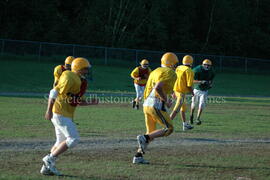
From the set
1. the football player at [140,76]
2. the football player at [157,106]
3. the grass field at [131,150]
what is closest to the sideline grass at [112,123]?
the grass field at [131,150]

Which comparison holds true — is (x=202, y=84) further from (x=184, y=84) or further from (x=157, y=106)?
(x=157, y=106)

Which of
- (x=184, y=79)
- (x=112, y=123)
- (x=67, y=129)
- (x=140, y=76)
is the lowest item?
(x=112, y=123)

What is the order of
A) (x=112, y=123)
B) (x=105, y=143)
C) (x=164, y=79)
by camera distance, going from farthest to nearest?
(x=112, y=123), (x=105, y=143), (x=164, y=79)

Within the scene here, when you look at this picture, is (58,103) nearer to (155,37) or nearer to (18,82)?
(18,82)

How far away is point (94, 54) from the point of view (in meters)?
40.5

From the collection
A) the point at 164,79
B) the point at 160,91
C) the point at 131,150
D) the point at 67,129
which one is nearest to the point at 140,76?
the point at 131,150

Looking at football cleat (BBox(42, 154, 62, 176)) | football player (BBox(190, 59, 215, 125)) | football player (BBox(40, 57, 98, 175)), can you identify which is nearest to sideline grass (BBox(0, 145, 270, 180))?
football cleat (BBox(42, 154, 62, 176))

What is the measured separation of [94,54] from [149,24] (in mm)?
11719

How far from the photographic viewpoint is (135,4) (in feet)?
166

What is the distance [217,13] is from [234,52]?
5345 mm

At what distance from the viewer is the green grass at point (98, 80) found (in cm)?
3131

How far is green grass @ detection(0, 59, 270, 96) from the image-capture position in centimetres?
3131

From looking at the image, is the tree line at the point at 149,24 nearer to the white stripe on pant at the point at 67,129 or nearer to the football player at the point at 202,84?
the football player at the point at 202,84

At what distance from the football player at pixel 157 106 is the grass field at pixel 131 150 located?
0.46 metres
